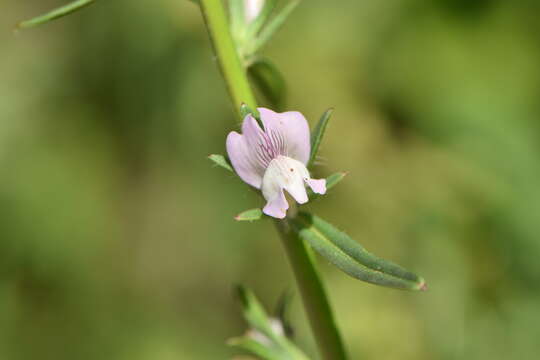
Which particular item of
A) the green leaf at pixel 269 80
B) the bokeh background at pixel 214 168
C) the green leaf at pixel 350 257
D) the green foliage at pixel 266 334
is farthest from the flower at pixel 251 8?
the bokeh background at pixel 214 168

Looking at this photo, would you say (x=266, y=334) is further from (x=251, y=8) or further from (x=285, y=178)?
(x=251, y=8)

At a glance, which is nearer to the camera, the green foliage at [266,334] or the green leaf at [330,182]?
the green leaf at [330,182]

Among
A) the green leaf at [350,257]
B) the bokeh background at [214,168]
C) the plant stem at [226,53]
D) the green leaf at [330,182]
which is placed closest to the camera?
the green leaf at [350,257]

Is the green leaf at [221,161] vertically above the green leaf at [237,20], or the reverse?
the green leaf at [237,20]

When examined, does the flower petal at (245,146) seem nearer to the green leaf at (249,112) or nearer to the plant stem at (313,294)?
the green leaf at (249,112)

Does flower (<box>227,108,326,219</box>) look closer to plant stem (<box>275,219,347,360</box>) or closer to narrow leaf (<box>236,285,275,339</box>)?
plant stem (<box>275,219,347,360</box>)

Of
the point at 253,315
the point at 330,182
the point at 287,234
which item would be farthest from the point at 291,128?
the point at 253,315

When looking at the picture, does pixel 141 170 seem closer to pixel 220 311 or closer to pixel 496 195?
pixel 220 311

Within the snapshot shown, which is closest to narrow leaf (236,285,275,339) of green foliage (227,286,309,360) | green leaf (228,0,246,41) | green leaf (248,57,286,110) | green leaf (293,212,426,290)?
green foliage (227,286,309,360)
